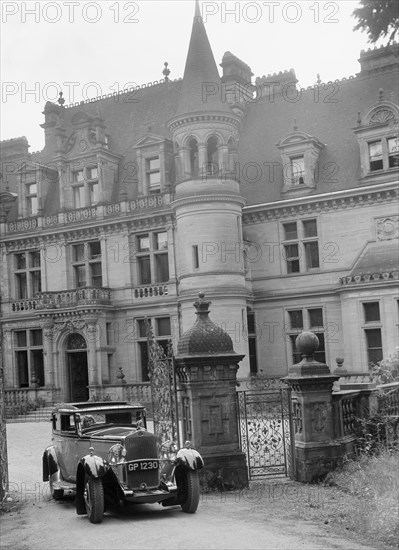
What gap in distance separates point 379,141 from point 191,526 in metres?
22.2

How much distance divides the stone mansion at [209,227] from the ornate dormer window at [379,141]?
54mm

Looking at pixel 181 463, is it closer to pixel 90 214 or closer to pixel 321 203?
pixel 321 203

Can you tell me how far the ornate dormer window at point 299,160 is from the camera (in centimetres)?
3067

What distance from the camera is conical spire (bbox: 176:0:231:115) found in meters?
30.0

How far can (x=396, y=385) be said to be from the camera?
15312 millimetres

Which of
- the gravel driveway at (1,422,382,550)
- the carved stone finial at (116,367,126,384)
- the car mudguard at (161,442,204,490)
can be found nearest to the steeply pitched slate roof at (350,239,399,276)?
the carved stone finial at (116,367,126,384)

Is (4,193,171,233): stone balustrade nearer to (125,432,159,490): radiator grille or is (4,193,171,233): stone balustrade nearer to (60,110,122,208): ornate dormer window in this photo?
(60,110,122,208): ornate dormer window

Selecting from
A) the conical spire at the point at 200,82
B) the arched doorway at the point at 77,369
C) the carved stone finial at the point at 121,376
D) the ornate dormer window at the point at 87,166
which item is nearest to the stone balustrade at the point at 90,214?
the ornate dormer window at the point at 87,166

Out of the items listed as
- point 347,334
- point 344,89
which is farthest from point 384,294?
point 344,89

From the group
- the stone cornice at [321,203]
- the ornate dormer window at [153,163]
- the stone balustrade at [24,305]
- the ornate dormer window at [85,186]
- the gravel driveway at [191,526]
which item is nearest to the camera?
the gravel driveway at [191,526]

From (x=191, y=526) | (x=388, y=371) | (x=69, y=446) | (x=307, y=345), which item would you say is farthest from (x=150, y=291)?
(x=191, y=526)

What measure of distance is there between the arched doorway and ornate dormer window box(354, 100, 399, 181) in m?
14.1

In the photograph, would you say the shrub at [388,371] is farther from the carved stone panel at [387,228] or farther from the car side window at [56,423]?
the car side window at [56,423]

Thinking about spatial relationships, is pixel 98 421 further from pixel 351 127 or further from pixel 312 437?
pixel 351 127
